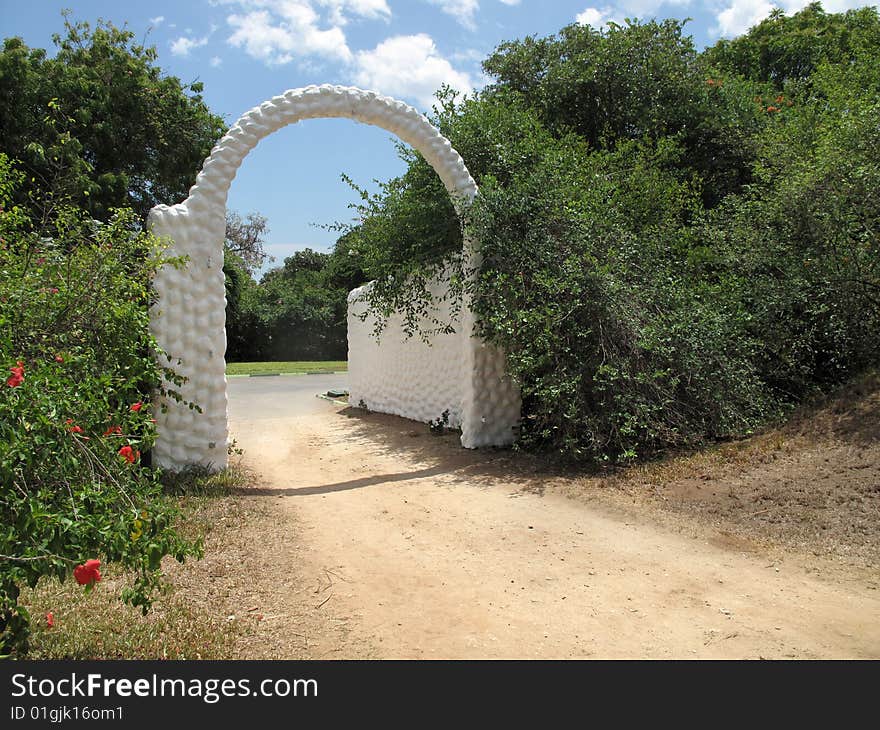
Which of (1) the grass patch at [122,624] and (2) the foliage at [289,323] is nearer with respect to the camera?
(1) the grass patch at [122,624]

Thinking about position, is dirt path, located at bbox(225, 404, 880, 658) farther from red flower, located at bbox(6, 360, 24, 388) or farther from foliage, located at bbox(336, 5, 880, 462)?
red flower, located at bbox(6, 360, 24, 388)

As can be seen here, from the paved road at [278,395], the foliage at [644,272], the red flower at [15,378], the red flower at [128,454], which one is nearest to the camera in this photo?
the red flower at [15,378]

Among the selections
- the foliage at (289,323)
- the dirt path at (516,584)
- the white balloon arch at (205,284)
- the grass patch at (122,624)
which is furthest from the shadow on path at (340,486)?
the foliage at (289,323)

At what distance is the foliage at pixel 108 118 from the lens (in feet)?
47.3

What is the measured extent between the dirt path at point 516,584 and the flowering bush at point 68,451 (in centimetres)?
90

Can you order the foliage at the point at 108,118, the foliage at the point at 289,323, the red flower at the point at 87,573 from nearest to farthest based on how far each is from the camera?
the red flower at the point at 87,573
the foliage at the point at 108,118
the foliage at the point at 289,323

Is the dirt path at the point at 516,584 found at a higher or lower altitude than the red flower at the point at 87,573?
lower

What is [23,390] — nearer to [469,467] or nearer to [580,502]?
[580,502]

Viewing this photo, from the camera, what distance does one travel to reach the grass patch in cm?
286

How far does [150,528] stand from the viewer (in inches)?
104

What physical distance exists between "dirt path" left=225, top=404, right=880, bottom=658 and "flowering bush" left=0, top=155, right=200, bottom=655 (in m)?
0.90

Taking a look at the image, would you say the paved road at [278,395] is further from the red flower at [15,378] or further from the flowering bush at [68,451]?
the red flower at [15,378]

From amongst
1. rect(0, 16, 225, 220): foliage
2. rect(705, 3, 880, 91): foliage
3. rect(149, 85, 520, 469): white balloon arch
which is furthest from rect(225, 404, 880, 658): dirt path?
rect(705, 3, 880, 91): foliage
